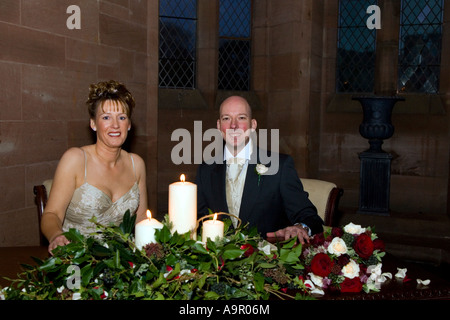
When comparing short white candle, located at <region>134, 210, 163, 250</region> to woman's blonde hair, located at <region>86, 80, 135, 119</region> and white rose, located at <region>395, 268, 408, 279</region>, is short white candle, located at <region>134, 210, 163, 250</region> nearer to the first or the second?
white rose, located at <region>395, 268, 408, 279</region>

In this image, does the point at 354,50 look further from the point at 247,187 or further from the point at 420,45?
the point at 247,187

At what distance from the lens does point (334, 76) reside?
23.2 ft

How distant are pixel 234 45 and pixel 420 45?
8.95 feet

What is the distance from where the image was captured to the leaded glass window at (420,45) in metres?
6.75

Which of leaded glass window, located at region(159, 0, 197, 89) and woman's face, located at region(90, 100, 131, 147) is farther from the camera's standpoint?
leaded glass window, located at region(159, 0, 197, 89)

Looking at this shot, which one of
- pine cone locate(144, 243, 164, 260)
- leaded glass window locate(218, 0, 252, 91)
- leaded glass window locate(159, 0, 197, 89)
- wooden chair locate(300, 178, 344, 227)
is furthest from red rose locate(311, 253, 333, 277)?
leaded glass window locate(218, 0, 252, 91)

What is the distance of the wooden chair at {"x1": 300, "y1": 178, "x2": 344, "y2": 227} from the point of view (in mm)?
2945

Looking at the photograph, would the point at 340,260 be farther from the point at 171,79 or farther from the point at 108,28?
the point at 171,79

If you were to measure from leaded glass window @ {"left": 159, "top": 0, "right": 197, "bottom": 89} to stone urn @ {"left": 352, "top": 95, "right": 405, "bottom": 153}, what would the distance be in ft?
7.71

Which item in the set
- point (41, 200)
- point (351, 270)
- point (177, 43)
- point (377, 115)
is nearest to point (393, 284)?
point (351, 270)

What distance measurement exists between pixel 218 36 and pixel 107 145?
13.8 ft

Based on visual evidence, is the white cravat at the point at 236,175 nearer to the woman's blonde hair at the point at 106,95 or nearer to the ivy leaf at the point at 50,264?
the woman's blonde hair at the point at 106,95
